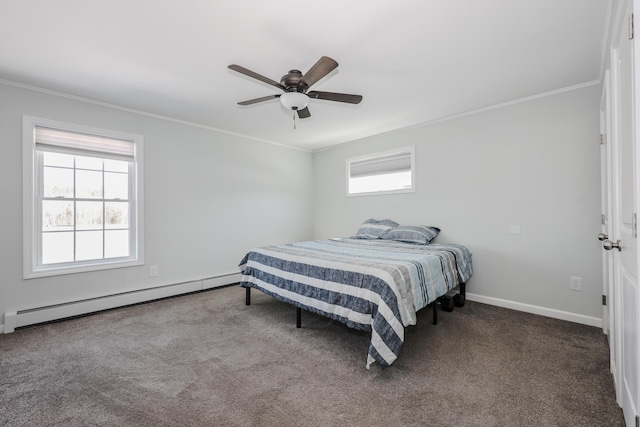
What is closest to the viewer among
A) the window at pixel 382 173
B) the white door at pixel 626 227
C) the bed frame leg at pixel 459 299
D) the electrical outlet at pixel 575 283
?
the white door at pixel 626 227

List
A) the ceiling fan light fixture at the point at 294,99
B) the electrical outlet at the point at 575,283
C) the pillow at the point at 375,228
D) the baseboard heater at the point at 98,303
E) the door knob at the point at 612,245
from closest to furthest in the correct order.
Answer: the door knob at the point at 612,245 → the ceiling fan light fixture at the point at 294,99 → the baseboard heater at the point at 98,303 → the electrical outlet at the point at 575,283 → the pillow at the point at 375,228

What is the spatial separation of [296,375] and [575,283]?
2.95 metres

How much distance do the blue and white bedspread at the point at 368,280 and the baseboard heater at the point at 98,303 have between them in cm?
105

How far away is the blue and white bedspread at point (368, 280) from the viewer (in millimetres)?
2025

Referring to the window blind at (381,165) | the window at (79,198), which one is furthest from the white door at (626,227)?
the window at (79,198)

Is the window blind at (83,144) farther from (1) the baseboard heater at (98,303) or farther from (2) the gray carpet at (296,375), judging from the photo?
(2) the gray carpet at (296,375)

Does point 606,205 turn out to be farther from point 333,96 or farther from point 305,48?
point 305,48

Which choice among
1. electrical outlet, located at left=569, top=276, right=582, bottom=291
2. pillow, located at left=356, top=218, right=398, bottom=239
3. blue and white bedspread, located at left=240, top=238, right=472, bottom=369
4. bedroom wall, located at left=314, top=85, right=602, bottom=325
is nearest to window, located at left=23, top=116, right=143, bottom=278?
blue and white bedspread, located at left=240, top=238, right=472, bottom=369

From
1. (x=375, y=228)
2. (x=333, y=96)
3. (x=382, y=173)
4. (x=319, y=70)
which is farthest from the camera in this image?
(x=382, y=173)

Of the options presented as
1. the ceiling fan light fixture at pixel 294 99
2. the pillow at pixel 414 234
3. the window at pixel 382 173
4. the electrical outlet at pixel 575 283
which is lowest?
the electrical outlet at pixel 575 283

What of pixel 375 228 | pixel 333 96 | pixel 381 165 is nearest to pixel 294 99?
pixel 333 96

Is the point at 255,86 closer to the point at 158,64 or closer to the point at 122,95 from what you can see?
the point at 158,64

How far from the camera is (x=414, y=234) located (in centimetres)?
370

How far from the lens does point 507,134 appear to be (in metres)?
3.33
